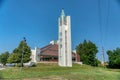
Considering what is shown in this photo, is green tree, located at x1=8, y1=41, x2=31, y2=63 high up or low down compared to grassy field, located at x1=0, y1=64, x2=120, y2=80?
up

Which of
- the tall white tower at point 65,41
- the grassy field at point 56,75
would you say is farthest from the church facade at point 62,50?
the grassy field at point 56,75

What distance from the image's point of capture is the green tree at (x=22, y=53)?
46125mm

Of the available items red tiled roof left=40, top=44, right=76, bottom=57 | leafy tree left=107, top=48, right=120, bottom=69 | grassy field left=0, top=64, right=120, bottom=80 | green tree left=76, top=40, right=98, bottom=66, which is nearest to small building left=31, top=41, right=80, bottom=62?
red tiled roof left=40, top=44, right=76, bottom=57

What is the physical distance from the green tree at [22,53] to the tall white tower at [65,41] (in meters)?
7.74

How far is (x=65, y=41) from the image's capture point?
172 ft

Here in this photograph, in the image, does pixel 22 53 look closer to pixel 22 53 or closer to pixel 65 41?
pixel 22 53

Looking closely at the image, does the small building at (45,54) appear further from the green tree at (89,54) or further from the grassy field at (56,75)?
the grassy field at (56,75)

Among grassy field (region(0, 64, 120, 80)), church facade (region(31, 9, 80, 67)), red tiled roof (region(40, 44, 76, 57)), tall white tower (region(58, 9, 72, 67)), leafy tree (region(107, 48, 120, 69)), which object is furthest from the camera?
red tiled roof (region(40, 44, 76, 57))

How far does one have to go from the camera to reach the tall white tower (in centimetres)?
5141

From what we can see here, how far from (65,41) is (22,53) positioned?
10.9 metres

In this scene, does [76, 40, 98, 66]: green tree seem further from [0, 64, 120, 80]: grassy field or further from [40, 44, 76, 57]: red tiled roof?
[0, 64, 120, 80]: grassy field

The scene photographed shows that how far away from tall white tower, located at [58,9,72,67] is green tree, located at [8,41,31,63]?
25.4 feet

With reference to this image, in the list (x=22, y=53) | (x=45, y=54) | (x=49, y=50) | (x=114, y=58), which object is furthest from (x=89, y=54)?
(x=22, y=53)

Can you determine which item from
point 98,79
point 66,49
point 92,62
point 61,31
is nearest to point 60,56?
point 66,49
